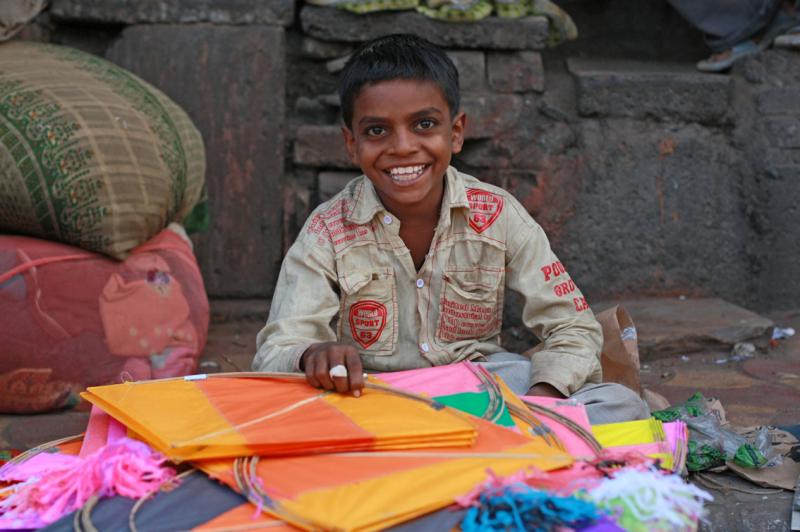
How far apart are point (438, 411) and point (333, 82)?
2.06m

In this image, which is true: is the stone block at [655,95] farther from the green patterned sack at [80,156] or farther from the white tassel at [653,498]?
the white tassel at [653,498]

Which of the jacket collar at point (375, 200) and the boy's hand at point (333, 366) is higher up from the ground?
the jacket collar at point (375, 200)

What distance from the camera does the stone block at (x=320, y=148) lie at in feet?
11.7

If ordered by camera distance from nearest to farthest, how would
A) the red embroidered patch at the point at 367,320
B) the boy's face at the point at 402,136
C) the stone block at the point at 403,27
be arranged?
the boy's face at the point at 402,136 → the red embroidered patch at the point at 367,320 → the stone block at the point at 403,27

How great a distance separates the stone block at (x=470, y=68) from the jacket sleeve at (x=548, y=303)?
3.98 feet

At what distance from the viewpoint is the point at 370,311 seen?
7.79 feet

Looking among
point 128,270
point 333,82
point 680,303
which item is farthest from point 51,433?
point 680,303

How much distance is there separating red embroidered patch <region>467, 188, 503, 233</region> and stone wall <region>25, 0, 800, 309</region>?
1.15 metres

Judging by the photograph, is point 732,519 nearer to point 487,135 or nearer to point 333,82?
point 487,135

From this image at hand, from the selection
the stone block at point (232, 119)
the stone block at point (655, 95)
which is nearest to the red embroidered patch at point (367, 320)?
the stone block at point (232, 119)

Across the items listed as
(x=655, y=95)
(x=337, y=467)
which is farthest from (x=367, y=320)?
(x=655, y=95)

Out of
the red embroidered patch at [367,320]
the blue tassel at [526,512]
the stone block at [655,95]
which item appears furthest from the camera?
the stone block at [655,95]

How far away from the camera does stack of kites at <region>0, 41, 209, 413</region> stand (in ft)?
8.96

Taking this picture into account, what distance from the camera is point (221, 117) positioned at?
361cm
